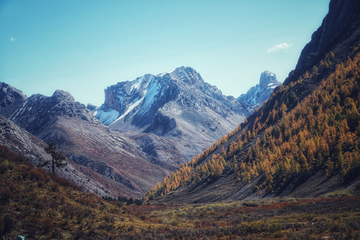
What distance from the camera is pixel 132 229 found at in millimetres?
21672

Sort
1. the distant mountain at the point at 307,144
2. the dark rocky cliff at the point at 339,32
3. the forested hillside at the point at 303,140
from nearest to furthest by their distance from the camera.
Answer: the distant mountain at the point at 307,144 < the forested hillside at the point at 303,140 < the dark rocky cliff at the point at 339,32

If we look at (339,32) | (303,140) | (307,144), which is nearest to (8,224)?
(307,144)

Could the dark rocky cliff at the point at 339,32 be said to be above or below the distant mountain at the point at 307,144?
above

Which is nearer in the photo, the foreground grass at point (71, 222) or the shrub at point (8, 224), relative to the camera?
the shrub at point (8, 224)

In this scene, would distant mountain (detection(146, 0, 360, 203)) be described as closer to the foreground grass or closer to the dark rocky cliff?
the dark rocky cliff

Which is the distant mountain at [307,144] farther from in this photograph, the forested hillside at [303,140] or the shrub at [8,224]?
the shrub at [8,224]

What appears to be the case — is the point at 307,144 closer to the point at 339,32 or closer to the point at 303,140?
the point at 303,140

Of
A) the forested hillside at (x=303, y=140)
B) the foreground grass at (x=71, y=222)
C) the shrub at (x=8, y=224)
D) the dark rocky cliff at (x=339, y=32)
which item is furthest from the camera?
the dark rocky cliff at (x=339, y=32)

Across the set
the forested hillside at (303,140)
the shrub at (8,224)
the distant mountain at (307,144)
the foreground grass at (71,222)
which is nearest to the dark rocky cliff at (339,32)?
the distant mountain at (307,144)

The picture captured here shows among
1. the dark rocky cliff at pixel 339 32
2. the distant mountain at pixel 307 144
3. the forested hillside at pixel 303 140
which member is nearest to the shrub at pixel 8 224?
the distant mountain at pixel 307 144

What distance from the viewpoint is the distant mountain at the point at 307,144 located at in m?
70.5

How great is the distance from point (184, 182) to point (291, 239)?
152 metres

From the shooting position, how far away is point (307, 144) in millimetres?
86875

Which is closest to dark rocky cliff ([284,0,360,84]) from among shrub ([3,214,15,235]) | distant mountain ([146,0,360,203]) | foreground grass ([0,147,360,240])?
distant mountain ([146,0,360,203])
